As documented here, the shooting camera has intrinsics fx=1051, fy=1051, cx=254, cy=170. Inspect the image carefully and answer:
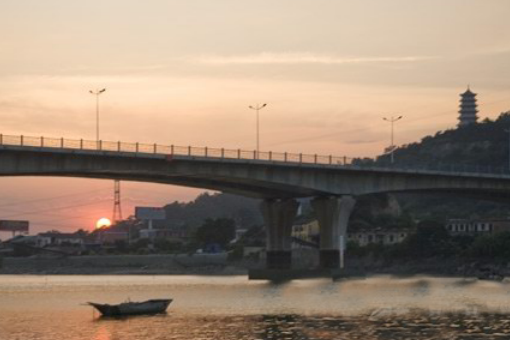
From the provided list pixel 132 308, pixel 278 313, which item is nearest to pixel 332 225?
pixel 278 313

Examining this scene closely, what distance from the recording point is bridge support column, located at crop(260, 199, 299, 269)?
156 meters

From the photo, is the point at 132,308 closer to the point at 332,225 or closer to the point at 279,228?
the point at 332,225

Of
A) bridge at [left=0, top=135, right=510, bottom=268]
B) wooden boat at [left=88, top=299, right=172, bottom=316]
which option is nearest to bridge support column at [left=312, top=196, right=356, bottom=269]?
bridge at [left=0, top=135, right=510, bottom=268]

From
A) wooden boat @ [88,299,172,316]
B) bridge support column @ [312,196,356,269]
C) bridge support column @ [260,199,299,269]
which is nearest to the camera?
wooden boat @ [88,299,172,316]

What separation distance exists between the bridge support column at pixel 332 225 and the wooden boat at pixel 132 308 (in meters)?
56.7

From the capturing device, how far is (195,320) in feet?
287

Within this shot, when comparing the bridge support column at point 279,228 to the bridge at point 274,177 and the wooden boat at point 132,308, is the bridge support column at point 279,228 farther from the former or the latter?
the wooden boat at point 132,308

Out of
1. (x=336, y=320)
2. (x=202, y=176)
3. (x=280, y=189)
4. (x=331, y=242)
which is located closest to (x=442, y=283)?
(x=331, y=242)

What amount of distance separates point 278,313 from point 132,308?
42.5 feet

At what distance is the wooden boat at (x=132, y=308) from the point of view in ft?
301

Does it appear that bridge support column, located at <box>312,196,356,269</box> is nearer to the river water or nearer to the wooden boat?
the river water

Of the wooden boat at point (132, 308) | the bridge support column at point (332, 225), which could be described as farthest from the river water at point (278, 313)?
the bridge support column at point (332, 225)

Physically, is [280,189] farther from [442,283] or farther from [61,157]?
[61,157]

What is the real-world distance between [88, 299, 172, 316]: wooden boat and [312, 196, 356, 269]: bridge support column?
56.7 m
